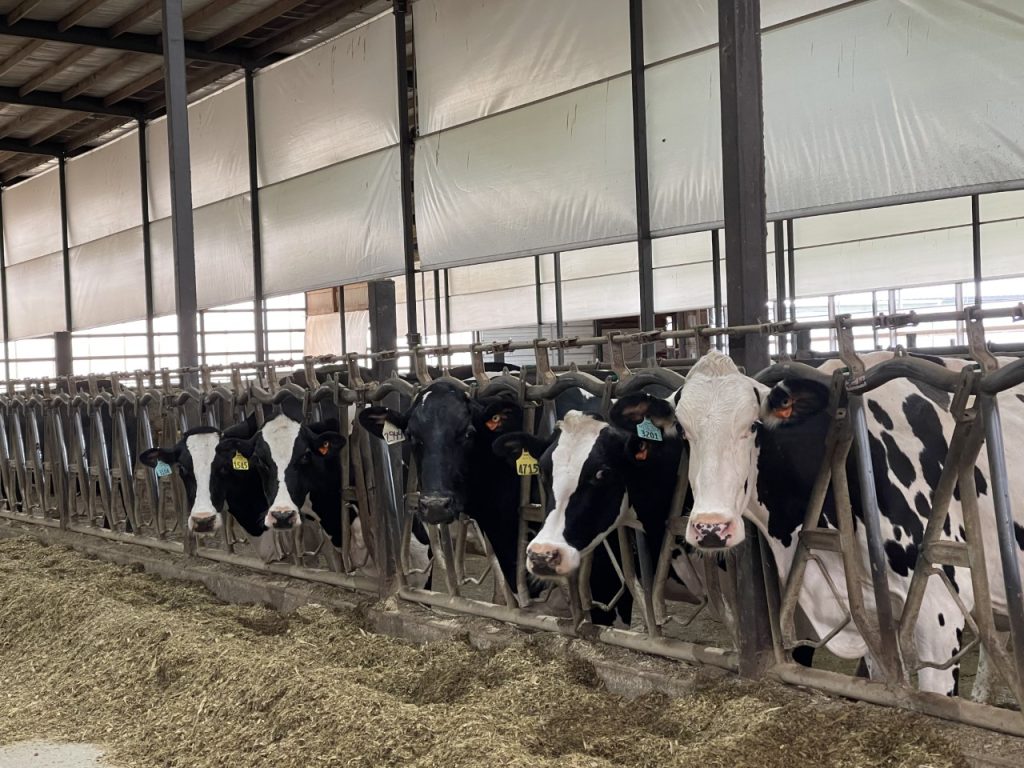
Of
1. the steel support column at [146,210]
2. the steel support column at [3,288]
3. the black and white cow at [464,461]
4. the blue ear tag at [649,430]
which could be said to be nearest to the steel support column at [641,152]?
the black and white cow at [464,461]

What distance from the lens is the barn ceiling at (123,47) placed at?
1330cm

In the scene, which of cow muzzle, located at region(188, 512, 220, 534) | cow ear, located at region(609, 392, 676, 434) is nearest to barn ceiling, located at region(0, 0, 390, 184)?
cow muzzle, located at region(188, 512, 220, 534)

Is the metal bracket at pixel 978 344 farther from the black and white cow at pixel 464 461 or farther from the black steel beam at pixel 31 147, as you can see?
the black steel beam at pixel 31 147

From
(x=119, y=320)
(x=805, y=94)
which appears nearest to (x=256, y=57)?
(x=119, y=320)

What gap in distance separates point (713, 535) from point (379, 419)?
106 inches

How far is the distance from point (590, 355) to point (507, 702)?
24.1 meters

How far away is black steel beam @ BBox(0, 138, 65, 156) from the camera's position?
65.9ft

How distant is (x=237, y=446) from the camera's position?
6973 mm

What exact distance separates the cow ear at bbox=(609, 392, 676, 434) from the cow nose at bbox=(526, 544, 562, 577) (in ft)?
2.03

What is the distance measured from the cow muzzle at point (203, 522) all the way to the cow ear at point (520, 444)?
2891 millimetres

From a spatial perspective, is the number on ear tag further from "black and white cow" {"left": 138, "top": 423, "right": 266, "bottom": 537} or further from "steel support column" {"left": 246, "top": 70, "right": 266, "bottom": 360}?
"steel support column" {"left": 246, "top": 70, "right": 266, "bottom": 360}

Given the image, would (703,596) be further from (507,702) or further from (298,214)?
(298,214)

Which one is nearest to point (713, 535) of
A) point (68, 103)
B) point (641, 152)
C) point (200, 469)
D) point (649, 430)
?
point (649, 430)

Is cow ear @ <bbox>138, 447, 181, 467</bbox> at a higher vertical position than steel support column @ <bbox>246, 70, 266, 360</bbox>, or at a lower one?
lower
